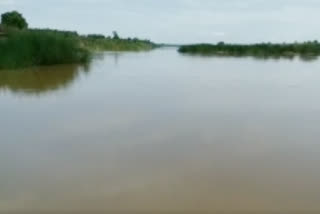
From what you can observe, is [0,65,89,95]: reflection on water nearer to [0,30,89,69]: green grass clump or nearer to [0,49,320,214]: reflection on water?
[0,30,89,69]: green grass clump

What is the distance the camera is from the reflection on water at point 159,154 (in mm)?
3340

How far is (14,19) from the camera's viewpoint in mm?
33125

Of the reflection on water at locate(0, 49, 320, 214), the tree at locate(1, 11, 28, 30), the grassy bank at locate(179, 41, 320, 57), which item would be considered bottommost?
the reflection on water at locate(0, 49, 320, 214)

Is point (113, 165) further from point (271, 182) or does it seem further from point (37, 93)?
point (37, 93)

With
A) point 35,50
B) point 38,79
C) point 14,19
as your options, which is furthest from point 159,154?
point 14,19

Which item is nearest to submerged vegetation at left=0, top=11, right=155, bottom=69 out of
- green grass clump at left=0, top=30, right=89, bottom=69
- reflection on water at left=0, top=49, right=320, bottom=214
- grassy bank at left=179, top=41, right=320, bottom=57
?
green grass clump at left=0, top=30, right=89, bottom=69

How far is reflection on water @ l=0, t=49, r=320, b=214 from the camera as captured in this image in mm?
3340

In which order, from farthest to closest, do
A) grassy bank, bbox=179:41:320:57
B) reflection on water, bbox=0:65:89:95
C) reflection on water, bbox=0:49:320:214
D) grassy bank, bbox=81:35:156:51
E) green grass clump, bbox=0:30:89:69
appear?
grassy bank, bbox=179:41:320:57
grassy bank, bbox=81:35:156:51
green grass clump, bbox=0:30:89:69
reflection on water, bbox=0:65:89:95
reflection on water, bbox=0:49:320:214

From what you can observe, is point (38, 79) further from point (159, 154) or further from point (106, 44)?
point (106, 44)

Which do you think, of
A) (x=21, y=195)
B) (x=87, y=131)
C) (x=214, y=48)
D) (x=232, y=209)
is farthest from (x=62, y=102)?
(x=214, y=48)

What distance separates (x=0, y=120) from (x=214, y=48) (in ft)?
110

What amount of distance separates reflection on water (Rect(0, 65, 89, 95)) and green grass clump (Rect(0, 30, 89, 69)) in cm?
41

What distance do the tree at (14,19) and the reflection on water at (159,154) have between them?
26070mm

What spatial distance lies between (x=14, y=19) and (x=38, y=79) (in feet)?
75.8
